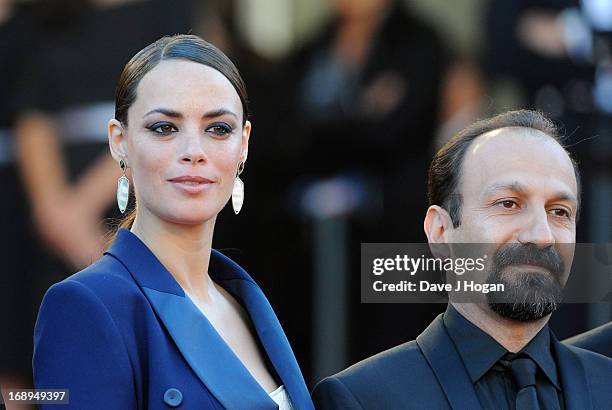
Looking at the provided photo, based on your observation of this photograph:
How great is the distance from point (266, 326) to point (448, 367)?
53 centimetres

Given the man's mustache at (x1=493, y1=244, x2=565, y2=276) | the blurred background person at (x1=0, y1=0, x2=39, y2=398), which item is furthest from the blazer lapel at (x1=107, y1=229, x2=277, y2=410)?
the blurred background person at (x1=0, y1=0, x2=39, y2=398)

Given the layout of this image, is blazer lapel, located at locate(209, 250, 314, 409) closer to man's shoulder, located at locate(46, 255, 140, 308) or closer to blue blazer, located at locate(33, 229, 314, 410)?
blue blazer, located at locate(33, 229, 314, 410)

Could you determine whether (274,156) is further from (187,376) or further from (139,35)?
(187,376)

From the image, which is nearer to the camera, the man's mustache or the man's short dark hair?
the man's mustache

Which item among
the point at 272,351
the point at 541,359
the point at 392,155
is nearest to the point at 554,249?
the point at 541,359

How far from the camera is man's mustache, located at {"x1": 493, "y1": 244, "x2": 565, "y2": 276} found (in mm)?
3232

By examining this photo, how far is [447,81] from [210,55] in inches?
120

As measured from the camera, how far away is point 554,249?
3.25 metres

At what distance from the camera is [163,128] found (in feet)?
10.6

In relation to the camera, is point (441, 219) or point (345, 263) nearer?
point (441, 219)

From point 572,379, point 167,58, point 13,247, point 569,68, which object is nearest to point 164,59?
point 167,58

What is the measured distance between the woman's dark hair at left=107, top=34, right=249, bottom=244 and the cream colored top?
0.78 metres

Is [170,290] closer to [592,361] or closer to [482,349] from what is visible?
[482,349]

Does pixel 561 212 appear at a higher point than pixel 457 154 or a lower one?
lower
